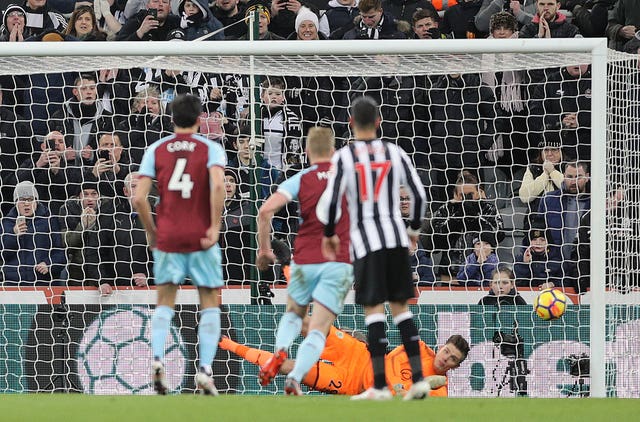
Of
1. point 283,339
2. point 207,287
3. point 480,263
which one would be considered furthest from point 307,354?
point 480,263

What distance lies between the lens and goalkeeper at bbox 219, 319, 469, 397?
11.0 metres

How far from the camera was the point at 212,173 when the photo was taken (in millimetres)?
8281

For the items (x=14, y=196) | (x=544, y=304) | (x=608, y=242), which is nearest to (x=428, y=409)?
(x=544, y=304)

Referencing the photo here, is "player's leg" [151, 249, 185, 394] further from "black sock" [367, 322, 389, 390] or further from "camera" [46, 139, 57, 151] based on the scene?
"camera" [46, 139, 57, 151]

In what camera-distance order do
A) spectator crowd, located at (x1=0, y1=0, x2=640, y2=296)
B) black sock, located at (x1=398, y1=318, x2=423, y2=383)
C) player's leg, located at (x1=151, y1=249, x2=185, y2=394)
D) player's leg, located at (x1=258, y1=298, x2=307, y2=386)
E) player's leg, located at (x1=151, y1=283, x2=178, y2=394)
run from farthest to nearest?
spectator crowd, located at (x1=0, y1=0, x2=640, y2=296), player's leg, located at (x1=258, y1=298, x2=307, y2=386), player's leg, located at (x1=151, y1=249, x2=185, y2=394), player's leg, located at (x1=151, y1=283, x2=178, y2=394), black sock, located at (x1=398, y1=318, x2=423, y2=383)

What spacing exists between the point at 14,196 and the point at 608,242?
18.6 ft

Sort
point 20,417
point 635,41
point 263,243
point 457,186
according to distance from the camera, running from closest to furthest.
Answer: point 20,417 → point 263,243 → point 457,186 → point 635,41

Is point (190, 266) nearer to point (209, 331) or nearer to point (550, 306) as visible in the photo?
point (209, 331)

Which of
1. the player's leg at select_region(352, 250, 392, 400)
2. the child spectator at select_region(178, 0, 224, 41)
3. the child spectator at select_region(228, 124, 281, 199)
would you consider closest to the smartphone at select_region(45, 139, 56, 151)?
the child spectator at select_region(228, 124, 281, 199)

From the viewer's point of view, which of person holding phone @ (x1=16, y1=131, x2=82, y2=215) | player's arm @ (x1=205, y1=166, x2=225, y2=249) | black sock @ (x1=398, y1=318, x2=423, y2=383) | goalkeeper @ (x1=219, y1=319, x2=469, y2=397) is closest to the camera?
black sock @ (x1=398, y1=318, x2=423, y2=383)

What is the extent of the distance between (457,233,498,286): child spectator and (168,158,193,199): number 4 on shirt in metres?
4.24

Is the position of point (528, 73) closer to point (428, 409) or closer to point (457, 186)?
point (457, 186)

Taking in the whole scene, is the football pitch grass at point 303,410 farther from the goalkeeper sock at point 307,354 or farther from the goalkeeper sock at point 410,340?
the goalkeeper sock at point 307,354

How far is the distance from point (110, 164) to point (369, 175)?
518 centimetres
